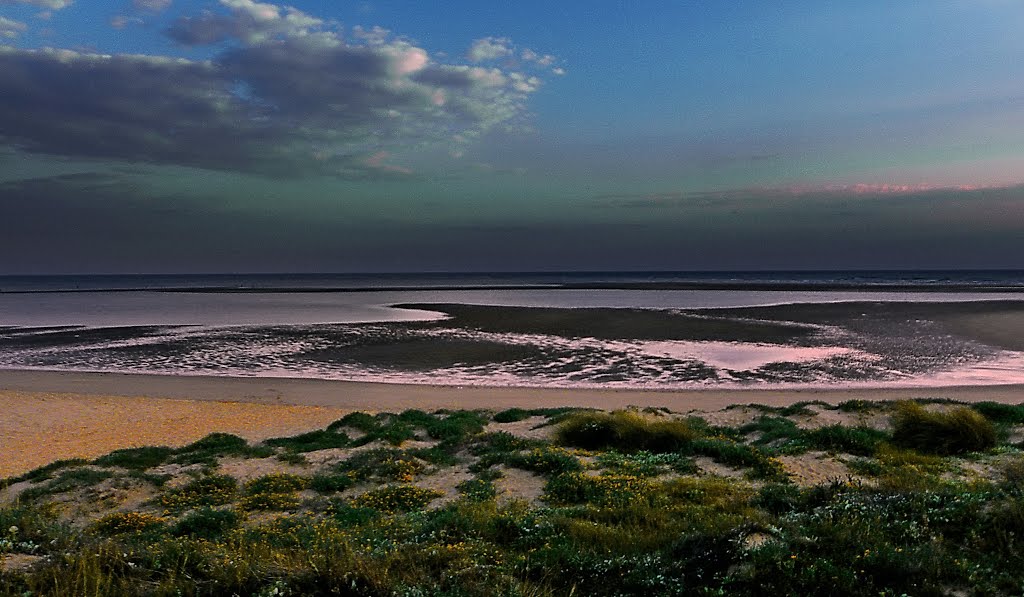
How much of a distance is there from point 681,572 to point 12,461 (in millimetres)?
16409

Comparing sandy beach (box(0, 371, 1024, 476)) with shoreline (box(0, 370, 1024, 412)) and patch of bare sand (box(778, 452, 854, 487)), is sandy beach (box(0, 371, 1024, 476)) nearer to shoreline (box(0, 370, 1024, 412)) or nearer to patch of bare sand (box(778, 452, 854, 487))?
shoreline (box(0, 370, 1024, 412))

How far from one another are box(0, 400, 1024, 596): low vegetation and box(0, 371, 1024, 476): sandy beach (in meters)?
3.01

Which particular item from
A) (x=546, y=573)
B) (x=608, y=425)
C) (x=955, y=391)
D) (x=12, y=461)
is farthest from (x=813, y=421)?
(x=12, y=461)

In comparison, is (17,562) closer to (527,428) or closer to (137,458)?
(137,458)

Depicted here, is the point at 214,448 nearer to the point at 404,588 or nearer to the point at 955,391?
the point at 404,588

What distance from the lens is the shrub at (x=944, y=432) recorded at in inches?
493

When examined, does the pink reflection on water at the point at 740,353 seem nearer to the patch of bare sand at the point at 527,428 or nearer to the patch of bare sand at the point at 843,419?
the patch of bare sand at the point at 843,419

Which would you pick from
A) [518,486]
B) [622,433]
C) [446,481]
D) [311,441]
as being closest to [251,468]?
[311,441]

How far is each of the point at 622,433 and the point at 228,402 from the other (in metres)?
14.9

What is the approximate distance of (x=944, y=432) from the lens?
12812 mm

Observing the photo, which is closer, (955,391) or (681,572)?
(681,572)

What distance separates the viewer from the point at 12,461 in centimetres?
1455

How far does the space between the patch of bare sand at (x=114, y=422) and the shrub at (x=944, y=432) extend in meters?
15.1

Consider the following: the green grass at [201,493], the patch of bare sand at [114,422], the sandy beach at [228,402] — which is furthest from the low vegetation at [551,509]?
the sandy beach at [228,402]
